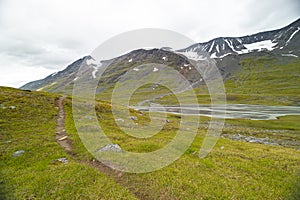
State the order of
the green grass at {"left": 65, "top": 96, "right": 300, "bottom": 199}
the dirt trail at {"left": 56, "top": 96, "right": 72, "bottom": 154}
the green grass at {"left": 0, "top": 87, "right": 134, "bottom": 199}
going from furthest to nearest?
1. the dirt trail at {"left": 56, "top": 96, "right": 72, "bottom": 154}
2. the green grass at {"left": 0, "top": 87, "right": 134, "bottom": 199}
3. the green grass at {"left": 65, "top": 96, "right": 300, "bottom": 199}

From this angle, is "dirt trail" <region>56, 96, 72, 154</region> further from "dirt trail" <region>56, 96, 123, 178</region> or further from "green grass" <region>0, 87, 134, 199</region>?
"green grass" <region>0, 87, 134, 199</region>

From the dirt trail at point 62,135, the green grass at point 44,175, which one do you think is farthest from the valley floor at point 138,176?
the dirt trail at point 62,135

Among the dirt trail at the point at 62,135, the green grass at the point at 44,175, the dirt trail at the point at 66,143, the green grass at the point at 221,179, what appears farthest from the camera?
the dirt trail at the point at 62,135

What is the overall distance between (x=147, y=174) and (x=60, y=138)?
1568 centimetres

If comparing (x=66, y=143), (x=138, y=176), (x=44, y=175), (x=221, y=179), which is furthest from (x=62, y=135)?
(x=221, y=179)

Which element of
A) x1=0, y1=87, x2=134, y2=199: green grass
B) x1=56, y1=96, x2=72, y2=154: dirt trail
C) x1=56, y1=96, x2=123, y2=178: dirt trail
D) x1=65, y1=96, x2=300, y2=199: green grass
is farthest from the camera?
x1=56, y1=96, x2=72, y2=154: dirt trail

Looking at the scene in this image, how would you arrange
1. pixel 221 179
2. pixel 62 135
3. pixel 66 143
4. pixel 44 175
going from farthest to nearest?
pixel 62 135 < pixel 66 143 < pixel 44 175 < pixel 221 179

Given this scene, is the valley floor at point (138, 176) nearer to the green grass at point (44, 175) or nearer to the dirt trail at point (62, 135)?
the green grass at point (44, 175)

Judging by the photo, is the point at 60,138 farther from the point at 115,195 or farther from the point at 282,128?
the point at 282,128

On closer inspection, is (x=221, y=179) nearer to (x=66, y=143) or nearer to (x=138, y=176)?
(x=138, y=176)

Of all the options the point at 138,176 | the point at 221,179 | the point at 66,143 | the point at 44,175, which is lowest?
the point at 221,179

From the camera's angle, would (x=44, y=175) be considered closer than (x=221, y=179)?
No

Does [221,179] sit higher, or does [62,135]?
[62,135]

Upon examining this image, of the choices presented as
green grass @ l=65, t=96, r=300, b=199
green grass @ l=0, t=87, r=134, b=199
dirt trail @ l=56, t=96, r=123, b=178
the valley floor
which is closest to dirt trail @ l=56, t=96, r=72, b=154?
dirt trail @ l=56, t=96, r=123, b=178
